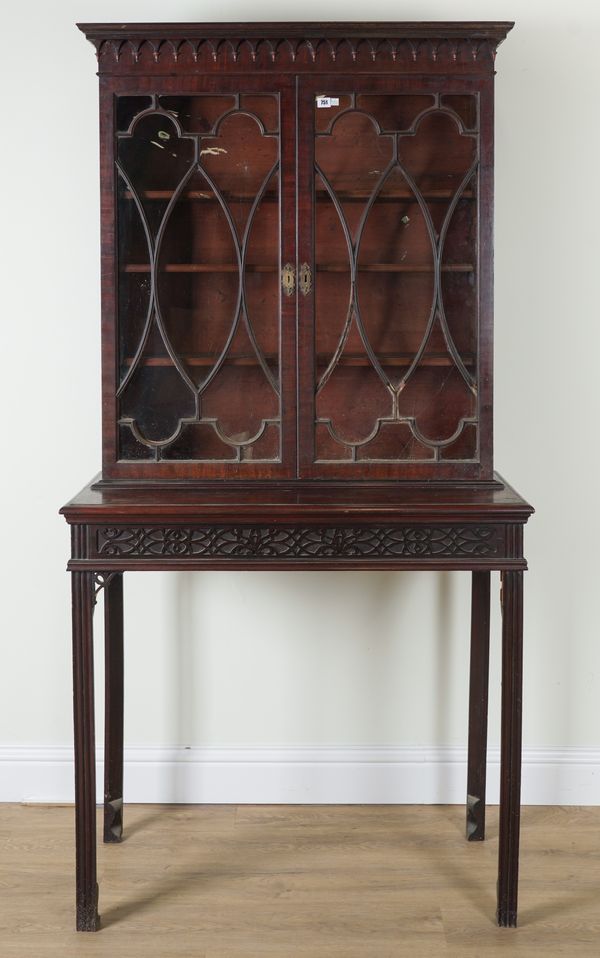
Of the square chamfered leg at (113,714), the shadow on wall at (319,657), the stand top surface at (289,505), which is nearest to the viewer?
the stand top surface at (289,505)

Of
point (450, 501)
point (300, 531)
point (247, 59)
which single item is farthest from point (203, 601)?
point (247, 59)

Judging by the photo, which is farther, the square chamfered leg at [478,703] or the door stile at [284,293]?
the square chamfered leg at [478,703]

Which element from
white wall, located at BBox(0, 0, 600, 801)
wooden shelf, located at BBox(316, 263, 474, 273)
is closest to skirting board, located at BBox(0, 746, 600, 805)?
white wall, located at BBox(0, 0, 600, 801)

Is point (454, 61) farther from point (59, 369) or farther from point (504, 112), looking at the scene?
point (59, 369)

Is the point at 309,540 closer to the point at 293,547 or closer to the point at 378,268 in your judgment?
the point at 293,547

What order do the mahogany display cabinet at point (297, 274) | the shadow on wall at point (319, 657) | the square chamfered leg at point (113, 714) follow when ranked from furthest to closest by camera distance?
the shadow on wall at point (319, 657)
the square chamfered leg at point (113, 714)
the mahogany display cabinet at point (297, 274)

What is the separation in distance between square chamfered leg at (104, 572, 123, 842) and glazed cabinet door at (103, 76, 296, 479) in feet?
1.41

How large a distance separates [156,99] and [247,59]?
0.22m

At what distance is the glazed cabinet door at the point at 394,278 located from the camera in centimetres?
242

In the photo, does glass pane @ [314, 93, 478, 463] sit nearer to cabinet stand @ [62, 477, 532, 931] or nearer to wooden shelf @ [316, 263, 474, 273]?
wooden shelf @ [316, 263, 474, 273]

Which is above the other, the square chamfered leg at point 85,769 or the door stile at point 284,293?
the door stile at point 284,293

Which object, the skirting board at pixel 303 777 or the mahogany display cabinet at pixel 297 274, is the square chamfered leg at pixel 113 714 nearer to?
the skirting board at pixel 303 777


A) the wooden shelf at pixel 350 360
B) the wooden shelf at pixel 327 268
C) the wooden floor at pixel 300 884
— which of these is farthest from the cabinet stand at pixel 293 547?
the wooden shelf at pixel 327 268

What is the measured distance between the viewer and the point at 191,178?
7.99 ft
